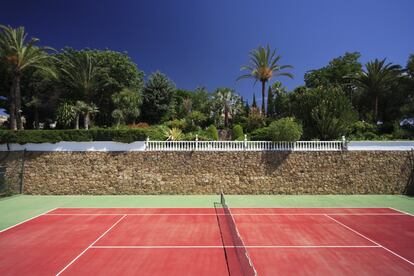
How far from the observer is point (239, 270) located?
974 cm

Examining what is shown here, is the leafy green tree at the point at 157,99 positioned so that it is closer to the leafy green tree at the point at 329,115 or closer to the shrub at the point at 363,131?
the leafy green tree at the point at 329,115

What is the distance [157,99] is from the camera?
42.2 meters

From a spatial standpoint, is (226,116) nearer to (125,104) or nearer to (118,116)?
(125,104)

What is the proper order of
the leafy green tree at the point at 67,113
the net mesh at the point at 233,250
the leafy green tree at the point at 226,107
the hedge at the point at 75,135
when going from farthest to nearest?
the leafy green tree at the point at 226,107 < the leafy green tree at the point at 67,113 < the hedge at the point at 75,135 < the net mesh at the point at 233,250

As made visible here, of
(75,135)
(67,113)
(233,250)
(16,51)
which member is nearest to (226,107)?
(67,113)

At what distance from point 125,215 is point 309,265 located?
10.4 m

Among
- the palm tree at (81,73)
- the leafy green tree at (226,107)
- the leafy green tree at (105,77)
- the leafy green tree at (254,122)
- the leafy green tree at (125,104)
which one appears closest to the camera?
the leafy green tree at (254,122)

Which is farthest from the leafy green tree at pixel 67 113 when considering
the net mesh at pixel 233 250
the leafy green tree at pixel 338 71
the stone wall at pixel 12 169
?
the leafy green tree at pixel 338 71

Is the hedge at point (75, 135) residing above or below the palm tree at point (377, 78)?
below

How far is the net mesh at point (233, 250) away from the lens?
9.42m

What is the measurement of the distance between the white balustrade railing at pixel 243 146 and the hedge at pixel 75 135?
115 centimetres

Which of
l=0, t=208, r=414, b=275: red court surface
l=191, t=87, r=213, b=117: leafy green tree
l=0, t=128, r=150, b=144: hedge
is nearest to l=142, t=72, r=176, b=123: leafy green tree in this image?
l=191, t=87, r=213, b=117: leafy green tree

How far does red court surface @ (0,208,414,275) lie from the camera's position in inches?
411

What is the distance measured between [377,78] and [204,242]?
1256 inches
